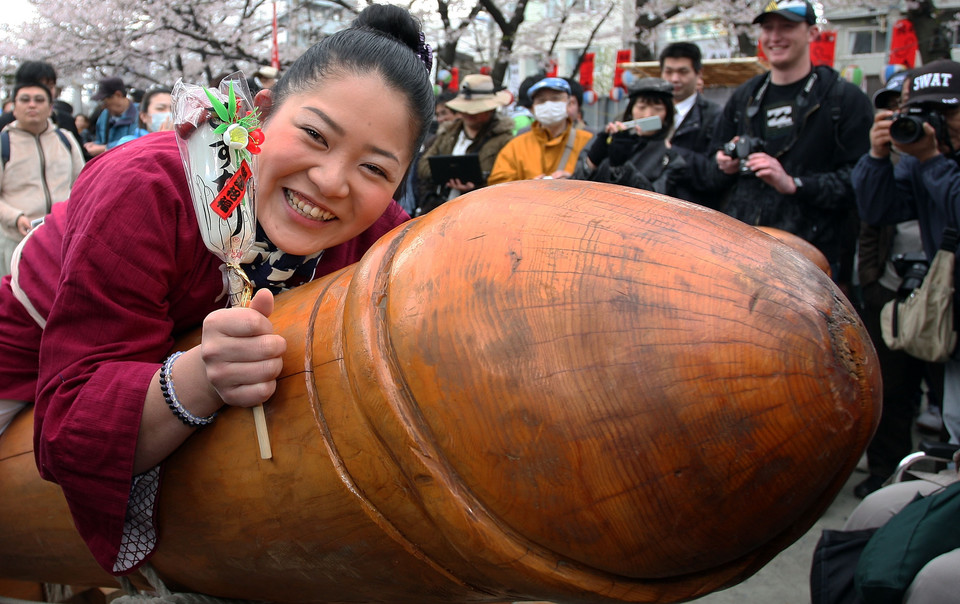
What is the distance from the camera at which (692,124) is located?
3.86m

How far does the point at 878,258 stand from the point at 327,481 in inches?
134

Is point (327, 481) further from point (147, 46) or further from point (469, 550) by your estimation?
point (147, 46)

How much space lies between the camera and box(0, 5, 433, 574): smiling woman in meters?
1.12

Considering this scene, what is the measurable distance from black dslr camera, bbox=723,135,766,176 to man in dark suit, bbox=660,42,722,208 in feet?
0.50

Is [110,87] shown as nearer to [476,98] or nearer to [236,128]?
[476,98]

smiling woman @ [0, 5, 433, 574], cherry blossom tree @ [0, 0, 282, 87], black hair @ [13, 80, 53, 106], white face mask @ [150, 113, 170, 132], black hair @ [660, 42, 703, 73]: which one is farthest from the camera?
cherry blossom tree @ [0, 0, 282, 87]

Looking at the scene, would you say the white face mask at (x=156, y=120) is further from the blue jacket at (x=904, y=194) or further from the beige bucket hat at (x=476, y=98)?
the blue jacket at (x=904, y=194)

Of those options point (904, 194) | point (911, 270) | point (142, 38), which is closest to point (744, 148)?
point (904, 194)

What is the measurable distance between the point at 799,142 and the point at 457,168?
197 cm

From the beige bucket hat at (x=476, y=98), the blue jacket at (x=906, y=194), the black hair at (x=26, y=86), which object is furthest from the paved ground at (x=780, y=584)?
the black hair at (x=26, y=86)

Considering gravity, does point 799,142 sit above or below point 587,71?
above

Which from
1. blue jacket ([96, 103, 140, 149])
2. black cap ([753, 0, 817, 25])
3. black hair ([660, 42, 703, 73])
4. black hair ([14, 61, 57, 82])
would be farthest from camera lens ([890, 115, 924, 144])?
blue jacket ([96, 103, 140, 149])

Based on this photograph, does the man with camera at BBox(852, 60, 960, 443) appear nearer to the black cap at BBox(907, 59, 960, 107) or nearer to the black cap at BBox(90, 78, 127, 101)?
the black cap at BBox(907, 59, 960, 107)

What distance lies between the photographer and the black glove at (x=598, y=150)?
12.0 ft
